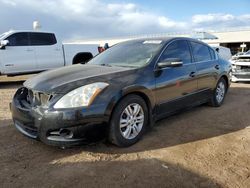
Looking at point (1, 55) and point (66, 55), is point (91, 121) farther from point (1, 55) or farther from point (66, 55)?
point (66, 55)

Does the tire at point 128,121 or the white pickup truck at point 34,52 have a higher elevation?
the white pickup truck at point 34,52

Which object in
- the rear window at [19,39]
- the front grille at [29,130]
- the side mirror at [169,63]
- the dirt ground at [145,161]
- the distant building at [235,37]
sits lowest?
the dirt ground at [145,161]

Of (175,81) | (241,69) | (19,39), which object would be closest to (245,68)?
(241,69)

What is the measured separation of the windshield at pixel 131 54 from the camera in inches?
179

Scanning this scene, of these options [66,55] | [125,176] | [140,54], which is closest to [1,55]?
[66,55]

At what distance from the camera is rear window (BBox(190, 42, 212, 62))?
554 centimetres

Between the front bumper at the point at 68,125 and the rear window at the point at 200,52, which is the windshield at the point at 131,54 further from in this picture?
the front bumper at the point at 68,125

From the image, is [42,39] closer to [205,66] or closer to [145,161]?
[205,66]

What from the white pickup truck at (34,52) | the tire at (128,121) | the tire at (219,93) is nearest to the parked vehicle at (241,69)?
the tire at (219,93)

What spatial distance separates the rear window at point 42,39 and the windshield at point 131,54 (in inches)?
240

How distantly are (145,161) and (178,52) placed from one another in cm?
232

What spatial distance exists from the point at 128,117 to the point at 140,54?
127 cm

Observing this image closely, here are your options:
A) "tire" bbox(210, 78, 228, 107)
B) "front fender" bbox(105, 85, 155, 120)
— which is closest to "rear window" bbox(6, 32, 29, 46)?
"tire" bbox(210, 78, 228, 107)

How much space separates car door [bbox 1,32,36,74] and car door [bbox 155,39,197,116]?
22.4 ft
